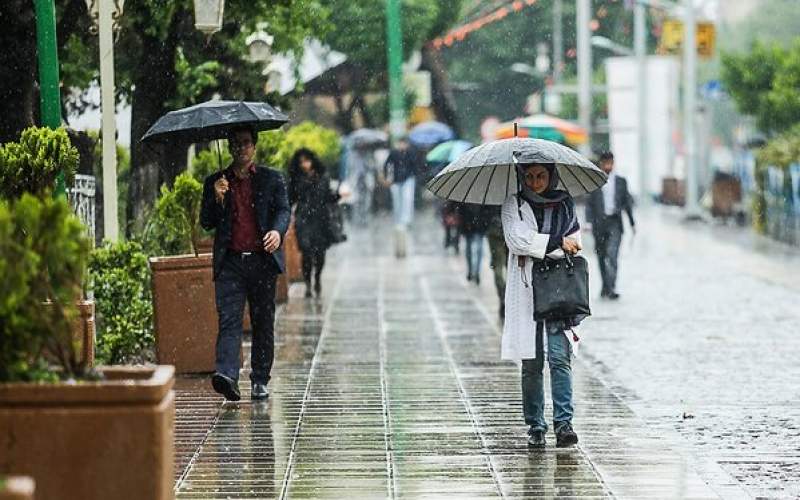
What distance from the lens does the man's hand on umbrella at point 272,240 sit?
1123 cm

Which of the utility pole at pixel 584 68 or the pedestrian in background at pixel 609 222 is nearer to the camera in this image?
the pedestrian in background at pixel 609 222

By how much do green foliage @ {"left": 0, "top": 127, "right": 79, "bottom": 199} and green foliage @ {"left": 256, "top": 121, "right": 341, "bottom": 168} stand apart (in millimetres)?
8114

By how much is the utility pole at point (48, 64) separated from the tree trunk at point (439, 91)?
44.7 metres

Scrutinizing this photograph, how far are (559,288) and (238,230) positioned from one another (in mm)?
2532

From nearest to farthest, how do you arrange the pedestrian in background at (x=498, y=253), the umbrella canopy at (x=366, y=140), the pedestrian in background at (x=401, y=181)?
the pedestrian in background at (x=498, y=253) < the pedestrian in background at (x=401, y=181) < the umbrella canopy at (x=366, y=140)

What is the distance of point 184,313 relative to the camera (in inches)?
509

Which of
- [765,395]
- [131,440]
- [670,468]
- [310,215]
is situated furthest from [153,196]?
[131,440]

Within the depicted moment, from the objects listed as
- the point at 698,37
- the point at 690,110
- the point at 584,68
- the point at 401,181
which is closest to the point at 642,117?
the point at 584,68

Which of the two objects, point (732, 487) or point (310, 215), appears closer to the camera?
point (732, 487)

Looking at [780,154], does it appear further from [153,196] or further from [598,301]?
[153,196]

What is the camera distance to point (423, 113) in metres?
58.1

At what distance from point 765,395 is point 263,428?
3.71 metres

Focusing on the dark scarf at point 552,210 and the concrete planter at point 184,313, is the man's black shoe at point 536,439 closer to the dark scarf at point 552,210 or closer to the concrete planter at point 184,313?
the dark scarf at point 552,210

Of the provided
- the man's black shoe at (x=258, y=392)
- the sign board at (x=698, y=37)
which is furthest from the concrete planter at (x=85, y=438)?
the sign board at (x=698, y=37)
